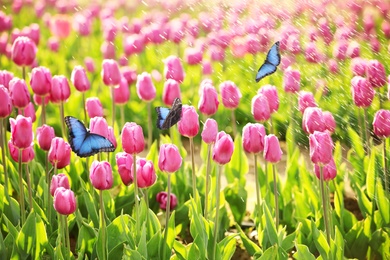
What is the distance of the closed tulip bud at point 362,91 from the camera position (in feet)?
9.08

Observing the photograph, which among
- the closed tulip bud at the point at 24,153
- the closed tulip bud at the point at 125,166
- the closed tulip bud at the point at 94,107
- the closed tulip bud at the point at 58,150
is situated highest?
the closed tulip bud at the point at 58,150

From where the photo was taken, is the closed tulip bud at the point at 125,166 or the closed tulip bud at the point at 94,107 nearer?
the closed tulip bud at the point at 125,166

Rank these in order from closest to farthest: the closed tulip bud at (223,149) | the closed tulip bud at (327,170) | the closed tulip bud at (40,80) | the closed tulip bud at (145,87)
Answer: the closed tulip bud at (223,149) → the closed tulip bud at (327,170) → the closed tulip bud at (40,80) → the closed tulip bud at (145,87)

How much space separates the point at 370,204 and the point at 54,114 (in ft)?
7.98

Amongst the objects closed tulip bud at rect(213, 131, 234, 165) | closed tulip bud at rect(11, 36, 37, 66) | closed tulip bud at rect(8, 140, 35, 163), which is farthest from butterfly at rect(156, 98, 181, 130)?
closed tulip bud at rect(11, 36, 37, 66)

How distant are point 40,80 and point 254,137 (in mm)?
958

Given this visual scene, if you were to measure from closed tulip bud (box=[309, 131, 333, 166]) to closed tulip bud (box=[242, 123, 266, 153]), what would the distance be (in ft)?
0.72

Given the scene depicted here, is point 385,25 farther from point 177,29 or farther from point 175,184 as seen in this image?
point 175,184

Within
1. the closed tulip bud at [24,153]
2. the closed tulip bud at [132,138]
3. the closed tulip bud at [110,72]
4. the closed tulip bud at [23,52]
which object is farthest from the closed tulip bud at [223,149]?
the closed tulip bud at [23,52]

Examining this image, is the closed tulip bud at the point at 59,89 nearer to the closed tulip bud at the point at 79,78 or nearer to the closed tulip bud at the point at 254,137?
the closed tulip bud at the point at 79,78

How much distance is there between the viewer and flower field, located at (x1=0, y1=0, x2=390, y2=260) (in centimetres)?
242

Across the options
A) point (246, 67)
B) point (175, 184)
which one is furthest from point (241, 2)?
point (175, 184)

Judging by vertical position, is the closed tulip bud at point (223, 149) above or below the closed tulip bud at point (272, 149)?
above

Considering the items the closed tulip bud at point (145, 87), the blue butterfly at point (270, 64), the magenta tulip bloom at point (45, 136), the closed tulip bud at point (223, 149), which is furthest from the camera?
the closed tulip bud at point (145, 87)
